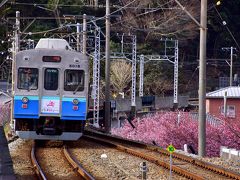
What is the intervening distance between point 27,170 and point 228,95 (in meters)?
28.8

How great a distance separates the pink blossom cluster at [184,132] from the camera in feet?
98.7

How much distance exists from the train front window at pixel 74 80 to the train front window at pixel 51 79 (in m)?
0.29

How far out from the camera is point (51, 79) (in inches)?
687

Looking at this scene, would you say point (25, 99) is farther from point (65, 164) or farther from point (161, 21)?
point (161, 21)

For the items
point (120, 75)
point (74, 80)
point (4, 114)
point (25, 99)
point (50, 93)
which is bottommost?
point (4, 114)

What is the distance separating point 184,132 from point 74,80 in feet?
50.9

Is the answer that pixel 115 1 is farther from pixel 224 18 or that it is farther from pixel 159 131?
pixel 159 131

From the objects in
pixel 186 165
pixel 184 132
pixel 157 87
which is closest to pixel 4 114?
pixel 184 132

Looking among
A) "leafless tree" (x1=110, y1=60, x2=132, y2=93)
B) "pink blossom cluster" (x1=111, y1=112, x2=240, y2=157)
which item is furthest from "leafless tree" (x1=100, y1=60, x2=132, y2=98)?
"pink blossom cluster" (x1=111, y1=112, x2=240, y2=157)

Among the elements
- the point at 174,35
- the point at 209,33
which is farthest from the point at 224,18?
the point at 174,35

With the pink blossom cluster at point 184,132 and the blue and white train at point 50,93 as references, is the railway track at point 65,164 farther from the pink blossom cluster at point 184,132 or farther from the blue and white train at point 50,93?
the pink blossom cluster at point 184,132

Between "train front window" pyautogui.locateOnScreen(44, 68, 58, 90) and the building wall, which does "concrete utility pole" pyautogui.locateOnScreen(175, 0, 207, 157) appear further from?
the building wall

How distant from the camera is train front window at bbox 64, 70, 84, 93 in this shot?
56.9ft

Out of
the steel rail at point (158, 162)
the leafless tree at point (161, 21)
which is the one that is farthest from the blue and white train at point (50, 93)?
the leafless tree at point (161, 21)
